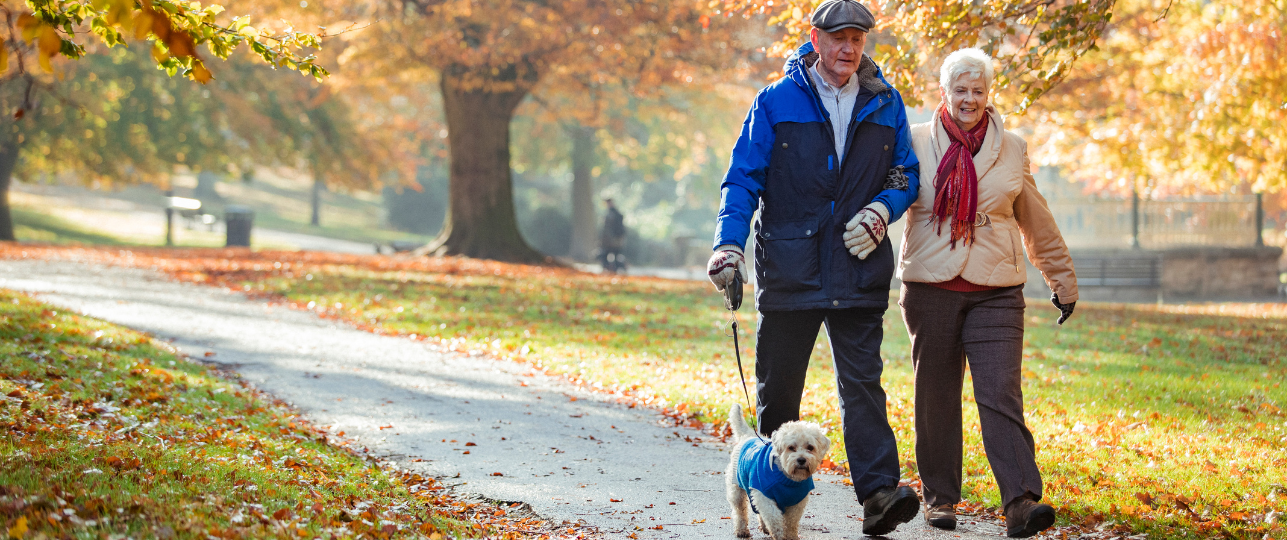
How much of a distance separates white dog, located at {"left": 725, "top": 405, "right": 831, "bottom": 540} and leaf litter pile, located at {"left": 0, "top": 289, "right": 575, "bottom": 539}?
2.66 ft

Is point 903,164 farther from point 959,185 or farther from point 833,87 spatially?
point 833,87

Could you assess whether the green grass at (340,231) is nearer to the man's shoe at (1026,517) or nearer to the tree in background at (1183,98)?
the tree in background at (1183,98)

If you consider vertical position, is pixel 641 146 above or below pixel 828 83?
above

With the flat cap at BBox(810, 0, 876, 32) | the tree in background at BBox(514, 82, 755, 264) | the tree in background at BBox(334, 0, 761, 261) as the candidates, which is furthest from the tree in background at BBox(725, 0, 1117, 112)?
the tree in background at BBox(514, 82, 755, 264)

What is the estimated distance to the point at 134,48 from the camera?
25016 mm

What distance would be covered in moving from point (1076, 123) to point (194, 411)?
1619 cm

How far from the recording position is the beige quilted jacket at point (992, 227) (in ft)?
13.2

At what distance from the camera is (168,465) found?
4.33 metres

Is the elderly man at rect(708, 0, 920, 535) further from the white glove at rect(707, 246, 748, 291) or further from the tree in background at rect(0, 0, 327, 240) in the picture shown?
the tree in background at rect(0, 0, 327, 240)

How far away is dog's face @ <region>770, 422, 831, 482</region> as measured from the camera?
3.56 metres

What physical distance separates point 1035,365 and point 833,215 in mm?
6554

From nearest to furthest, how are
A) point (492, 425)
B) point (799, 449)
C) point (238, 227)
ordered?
point (799, 449) < point (492, 425) < point (238, 227)

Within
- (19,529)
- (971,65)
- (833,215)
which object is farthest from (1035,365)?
(19,529)

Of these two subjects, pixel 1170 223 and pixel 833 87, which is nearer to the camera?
pixel 833 87
